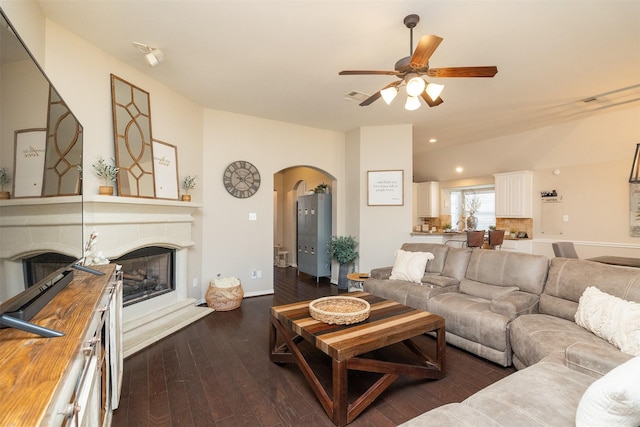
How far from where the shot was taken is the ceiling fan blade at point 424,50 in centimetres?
193

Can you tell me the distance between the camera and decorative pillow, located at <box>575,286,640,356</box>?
177cm

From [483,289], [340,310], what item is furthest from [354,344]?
[483,289]

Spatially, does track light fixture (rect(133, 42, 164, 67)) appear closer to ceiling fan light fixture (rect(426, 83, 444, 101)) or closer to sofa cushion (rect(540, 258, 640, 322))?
ceiling fan light fixture (rect(426, 83, 444, 101))

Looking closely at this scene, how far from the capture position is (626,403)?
93cm

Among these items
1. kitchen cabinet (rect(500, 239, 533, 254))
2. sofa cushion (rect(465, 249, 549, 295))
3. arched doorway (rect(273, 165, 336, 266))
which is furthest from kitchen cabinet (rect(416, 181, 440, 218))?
sofa cushion (rect(465, 249, 549, 295))

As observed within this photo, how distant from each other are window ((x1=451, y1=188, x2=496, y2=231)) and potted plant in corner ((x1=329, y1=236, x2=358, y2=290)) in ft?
11.8

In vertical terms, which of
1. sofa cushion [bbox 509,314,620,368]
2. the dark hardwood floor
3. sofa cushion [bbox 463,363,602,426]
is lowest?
the dark hardwood floor

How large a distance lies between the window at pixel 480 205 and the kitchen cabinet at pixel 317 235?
3566 millimetres

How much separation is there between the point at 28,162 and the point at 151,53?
2.12 m

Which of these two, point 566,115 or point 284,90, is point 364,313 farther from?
point 566,115

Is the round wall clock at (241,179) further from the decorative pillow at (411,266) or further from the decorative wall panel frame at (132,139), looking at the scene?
the decorative pillow at (411,266)

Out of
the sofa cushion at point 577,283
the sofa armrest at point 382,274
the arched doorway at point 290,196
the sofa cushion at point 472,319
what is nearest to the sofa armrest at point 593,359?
the sofa cushion at point 577,283

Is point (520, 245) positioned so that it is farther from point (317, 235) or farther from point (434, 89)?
point (434, 89)

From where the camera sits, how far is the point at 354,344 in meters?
1.86
